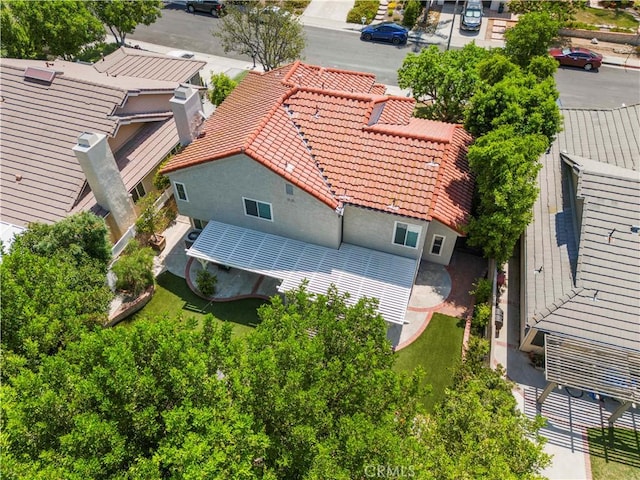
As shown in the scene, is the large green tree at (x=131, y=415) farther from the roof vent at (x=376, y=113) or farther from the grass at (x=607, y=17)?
the grass at (x=607, y=17)

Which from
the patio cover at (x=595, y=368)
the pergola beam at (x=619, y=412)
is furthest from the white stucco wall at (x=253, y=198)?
the pergola beam at (x=619, y=412)

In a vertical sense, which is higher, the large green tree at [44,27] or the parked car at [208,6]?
the large green tree at [44,27]

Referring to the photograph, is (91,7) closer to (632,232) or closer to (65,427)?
(65,427)

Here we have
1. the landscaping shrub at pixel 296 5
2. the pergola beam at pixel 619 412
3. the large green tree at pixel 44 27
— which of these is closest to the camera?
the pergola beam at pixel 619 412

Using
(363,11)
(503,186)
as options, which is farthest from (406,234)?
(363,11)

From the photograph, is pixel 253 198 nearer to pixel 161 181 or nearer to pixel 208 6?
pixel 161 181

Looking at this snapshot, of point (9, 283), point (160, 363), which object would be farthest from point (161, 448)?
point (9, 283)
